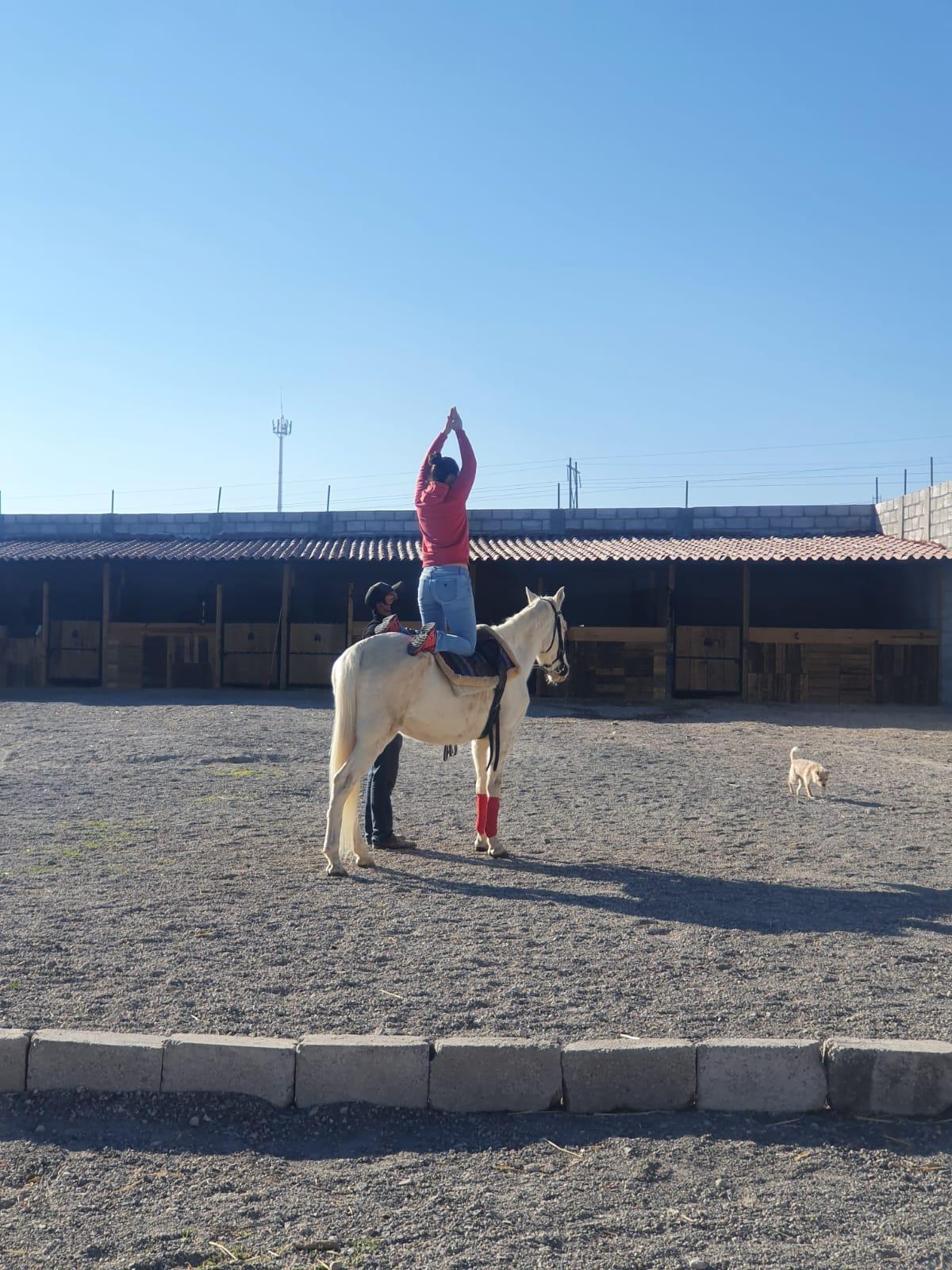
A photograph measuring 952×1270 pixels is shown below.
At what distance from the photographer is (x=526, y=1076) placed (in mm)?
3803

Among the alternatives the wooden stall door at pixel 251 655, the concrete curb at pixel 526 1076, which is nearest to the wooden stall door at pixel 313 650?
the wooden stall door at pixel 251 655

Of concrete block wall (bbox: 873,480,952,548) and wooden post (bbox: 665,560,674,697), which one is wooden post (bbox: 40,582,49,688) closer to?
wooden post (bbox: 665,560,674,697)

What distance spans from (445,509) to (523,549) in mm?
13650

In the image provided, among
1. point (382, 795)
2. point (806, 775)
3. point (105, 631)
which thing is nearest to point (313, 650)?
point (105, 631)

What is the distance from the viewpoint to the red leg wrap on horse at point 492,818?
292 inches

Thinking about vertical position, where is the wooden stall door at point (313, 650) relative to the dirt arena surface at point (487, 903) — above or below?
above

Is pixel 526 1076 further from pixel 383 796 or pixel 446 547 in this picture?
pixel 446 547

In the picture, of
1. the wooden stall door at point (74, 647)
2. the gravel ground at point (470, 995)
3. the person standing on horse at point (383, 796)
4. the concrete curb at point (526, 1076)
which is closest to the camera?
the gravel ground at point (470, 995)

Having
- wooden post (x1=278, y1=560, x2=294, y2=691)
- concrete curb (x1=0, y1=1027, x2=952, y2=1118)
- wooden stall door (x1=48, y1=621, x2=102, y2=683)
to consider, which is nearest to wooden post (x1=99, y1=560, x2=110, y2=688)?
wooden stall door (x1=48, y1=621, x2=102, y2=683)

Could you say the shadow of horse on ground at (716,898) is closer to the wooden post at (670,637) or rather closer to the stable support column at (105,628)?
the wooden post at (670,637)

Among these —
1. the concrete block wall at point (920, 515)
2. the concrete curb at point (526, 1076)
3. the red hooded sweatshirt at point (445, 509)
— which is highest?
the concrete block wall at point (920, 515)

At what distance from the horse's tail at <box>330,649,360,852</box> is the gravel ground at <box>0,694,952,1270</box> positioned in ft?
1.14

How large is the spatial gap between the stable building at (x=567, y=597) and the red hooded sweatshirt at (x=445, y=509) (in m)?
12.3

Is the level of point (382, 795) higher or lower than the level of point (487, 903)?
higher
